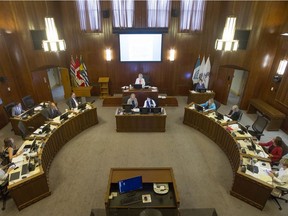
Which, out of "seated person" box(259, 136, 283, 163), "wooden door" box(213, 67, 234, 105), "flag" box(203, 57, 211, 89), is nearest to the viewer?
"seated person" box(259, 136, 283, 163)

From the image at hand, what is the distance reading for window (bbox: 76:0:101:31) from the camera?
9.53m

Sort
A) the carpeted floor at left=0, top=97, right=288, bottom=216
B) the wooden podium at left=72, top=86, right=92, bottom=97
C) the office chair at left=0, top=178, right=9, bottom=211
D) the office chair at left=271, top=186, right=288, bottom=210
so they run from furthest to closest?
the wooden podium at left=72, top=86, right=92, bottom=97 → the carpeted floor at left=0, top=97, right=288, bottom=216 → the office chair at left=0, top=178, right=9, bottom=211 → the office chair at left=271, top=186, right=288, bottom=210

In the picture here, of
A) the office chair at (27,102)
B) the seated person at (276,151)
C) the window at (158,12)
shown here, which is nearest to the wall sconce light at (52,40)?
the office chair at (27,102)

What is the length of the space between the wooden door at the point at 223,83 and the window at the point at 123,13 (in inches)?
209

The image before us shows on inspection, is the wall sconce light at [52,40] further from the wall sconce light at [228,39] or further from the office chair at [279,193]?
the office chair at [279,193]

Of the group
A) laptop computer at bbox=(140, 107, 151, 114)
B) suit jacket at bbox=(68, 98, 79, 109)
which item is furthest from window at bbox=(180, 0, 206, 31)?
suit jacket at bbox=(68, 98, 79, 109)

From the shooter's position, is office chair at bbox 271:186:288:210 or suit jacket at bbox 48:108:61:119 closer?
office chair at bbox 271:186:288:210

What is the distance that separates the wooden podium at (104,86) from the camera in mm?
10708

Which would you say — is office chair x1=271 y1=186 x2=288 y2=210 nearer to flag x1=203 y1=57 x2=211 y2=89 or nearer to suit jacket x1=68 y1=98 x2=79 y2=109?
flag x1=203 y1=57 x2=211 y2=89

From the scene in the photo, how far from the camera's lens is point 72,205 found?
4844 millimetres

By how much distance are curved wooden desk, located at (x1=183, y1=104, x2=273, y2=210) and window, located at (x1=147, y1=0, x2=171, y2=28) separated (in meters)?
4.79

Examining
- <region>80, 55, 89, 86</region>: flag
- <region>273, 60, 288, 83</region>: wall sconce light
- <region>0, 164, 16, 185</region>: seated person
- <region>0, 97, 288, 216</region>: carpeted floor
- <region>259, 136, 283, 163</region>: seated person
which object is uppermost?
<region>273, 60, 288, 83</region>: wall sconce light

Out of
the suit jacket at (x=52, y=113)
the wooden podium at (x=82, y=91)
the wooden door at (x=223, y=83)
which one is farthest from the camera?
the wooden podium at (x=82, y=91)

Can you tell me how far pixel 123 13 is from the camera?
380 inches
